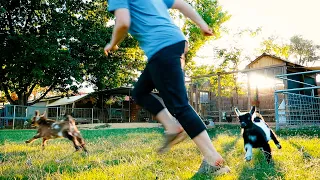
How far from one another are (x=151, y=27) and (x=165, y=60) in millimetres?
302

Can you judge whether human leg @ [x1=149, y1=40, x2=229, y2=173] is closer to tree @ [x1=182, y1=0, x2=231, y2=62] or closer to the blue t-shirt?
the blue t-shirt

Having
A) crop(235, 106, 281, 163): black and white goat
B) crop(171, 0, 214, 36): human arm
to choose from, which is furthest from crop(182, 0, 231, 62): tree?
crop(171, 0, 214, 36): human arm

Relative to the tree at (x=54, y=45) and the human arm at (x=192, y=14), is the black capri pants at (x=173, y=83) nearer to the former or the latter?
the human arm at (x=192, y=14)

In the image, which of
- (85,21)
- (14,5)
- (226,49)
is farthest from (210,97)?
(14,5)

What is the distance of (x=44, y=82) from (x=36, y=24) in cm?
456

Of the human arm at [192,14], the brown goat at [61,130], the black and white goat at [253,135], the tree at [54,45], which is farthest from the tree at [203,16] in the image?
the human arm at [192,14]

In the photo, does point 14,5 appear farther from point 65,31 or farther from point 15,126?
point 15,126

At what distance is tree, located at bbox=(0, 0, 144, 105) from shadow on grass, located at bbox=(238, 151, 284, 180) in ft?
62.4

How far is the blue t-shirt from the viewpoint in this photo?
248 cm

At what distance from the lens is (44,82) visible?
22.7 meters

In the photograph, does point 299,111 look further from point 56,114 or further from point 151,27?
point 56,114

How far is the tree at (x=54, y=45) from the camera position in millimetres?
21625

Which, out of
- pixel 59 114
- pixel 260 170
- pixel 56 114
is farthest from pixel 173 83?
pixel 56 114

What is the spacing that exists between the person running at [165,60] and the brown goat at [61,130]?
3188 millimetres
